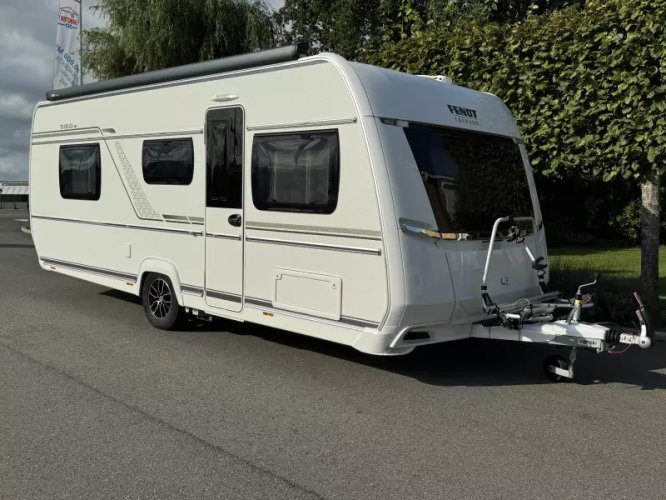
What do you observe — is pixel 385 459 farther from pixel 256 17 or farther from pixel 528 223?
pixel 256 17

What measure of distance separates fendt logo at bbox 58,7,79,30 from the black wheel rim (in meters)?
13.4

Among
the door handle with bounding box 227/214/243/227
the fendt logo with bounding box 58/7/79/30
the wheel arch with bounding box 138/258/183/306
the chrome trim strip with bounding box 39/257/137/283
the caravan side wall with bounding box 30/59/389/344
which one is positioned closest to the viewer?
the caravan side wall with bounding box 30/59/389/344

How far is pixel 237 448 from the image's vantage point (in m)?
4.17

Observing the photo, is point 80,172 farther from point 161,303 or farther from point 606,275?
point 606,275

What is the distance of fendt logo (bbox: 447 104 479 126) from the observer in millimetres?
5770

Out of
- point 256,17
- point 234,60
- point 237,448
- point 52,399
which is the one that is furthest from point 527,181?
point 256,17

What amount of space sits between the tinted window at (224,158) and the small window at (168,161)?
13.8 inches

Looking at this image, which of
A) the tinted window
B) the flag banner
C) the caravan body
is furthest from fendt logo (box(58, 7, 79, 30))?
the tinted window

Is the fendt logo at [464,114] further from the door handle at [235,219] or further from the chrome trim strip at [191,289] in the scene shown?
the chrome trim strip at [191,289]

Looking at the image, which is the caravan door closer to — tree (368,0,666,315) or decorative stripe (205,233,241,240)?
decorative stripe (205,233,241,240)

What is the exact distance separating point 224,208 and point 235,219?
22 cm

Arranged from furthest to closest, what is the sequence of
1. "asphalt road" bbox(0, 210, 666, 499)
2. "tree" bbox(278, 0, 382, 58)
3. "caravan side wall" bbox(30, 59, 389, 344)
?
1. "tree" bbox(278, 0, 382, 58)
2. "caravan side wall" bbox(30, 59, 389, 344)
3. "asphalt road" bbox(0, 210, 666, 499)

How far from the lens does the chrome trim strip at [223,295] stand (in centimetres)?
627

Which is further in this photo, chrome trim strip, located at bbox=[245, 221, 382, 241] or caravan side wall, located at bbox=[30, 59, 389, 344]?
caravan side wall, located at bbox=[30, 59, 389, 344]
